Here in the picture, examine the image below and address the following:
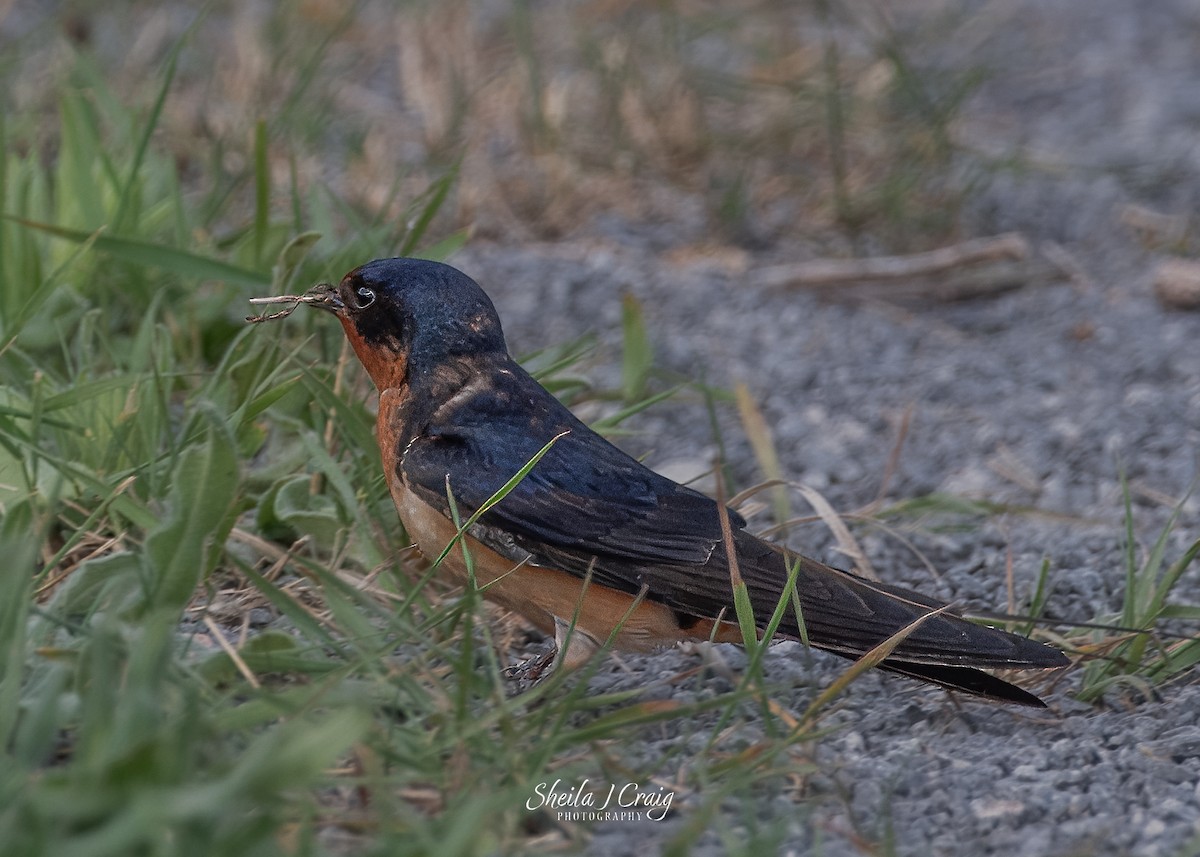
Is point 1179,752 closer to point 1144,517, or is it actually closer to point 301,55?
point 1144,517

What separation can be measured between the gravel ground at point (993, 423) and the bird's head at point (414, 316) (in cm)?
67

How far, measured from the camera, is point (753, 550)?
266 centimetres

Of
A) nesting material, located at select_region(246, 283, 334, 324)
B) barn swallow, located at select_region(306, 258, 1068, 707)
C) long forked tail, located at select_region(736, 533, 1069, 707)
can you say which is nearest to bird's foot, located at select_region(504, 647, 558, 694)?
barn swallow, located at select_region(306, 258, 1068, 707)

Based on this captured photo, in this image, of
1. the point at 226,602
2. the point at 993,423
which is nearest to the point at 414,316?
the point at 226,602

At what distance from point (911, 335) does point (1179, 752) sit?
7.46 feet

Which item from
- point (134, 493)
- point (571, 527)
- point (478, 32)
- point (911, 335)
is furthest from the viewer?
point (478, 32)

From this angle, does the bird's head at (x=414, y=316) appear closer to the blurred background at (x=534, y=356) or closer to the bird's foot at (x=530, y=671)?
the blurred background at (x=534, y=356)

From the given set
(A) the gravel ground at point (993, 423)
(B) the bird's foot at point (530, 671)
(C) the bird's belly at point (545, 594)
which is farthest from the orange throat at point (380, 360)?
(A) the gravel ground at point (993, 423)

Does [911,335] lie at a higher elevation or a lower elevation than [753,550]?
lower

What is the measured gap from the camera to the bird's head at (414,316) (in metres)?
2.93

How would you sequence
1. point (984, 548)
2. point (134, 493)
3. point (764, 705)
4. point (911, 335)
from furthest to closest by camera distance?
1. point (911, 335)
2. point (984, 548)
3. point (134, 493)
4. point (764, 705)

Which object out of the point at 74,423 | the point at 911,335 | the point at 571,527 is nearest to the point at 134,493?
the point at 74,423

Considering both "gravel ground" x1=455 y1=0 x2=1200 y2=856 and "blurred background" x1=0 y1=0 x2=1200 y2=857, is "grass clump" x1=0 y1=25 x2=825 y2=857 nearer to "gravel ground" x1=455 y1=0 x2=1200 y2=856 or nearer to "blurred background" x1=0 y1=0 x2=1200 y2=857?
"blurred background" x1=0 y1=0 x2=1200 y2=857

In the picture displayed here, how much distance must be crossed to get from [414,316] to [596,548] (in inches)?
24.1
